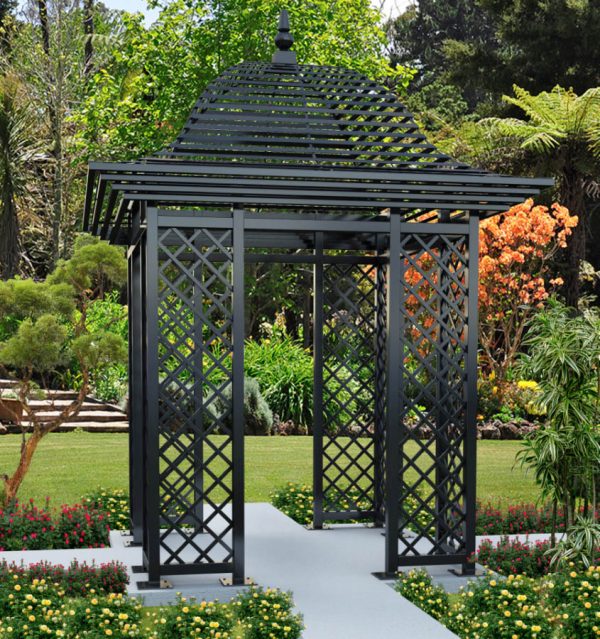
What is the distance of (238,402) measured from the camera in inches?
261

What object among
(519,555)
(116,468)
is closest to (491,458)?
(116,468)

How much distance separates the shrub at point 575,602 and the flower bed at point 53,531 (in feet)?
12.4

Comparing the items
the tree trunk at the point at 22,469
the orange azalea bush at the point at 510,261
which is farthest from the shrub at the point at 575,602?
the orange azalea bush at the point at 510,261

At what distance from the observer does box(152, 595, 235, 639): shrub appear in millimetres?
5251

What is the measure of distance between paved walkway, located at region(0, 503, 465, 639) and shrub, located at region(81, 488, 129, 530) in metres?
0.39

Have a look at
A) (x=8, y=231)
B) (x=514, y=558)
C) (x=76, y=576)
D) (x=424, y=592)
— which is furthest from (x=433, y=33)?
(x=76, y=576)

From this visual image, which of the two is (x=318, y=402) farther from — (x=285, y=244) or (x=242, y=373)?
(x=242, y=373)

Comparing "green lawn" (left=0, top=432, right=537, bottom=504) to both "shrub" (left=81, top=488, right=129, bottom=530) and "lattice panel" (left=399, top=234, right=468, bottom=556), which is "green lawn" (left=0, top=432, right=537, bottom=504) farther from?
"lattice panel" (left=399, top=234, right=468, bottom=556)

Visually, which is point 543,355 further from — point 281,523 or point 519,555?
point 281,523

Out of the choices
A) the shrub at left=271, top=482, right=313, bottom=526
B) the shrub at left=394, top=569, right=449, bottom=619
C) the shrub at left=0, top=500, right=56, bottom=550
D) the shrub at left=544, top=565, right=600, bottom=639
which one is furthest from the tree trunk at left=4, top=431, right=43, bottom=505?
the shrub at left=544, top=565, right=600, bottom=639

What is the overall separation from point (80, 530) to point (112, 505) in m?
1.10

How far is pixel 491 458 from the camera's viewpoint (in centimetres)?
1391

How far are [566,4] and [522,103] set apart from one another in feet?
18.0

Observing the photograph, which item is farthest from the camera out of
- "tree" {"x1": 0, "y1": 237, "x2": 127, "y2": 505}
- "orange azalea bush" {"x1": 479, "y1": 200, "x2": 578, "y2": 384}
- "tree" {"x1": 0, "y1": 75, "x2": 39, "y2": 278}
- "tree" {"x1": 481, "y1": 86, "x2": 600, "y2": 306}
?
"tree" {"x1": 0, "y1": 75, "x2": 39, "y2": 278}
